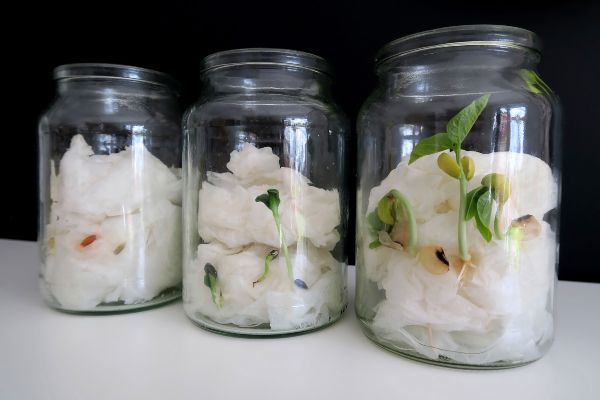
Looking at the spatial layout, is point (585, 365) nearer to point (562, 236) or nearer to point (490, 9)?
point (562, 236)

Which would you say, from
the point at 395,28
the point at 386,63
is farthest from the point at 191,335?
the point at 395,28

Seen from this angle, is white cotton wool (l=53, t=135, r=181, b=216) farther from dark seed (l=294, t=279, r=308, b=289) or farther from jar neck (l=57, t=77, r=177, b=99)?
dark seed (l=294, t=279, r=308, b=289)

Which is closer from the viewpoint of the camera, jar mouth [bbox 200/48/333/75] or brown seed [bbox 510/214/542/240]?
brown seed [bbox 510/214/542/240]

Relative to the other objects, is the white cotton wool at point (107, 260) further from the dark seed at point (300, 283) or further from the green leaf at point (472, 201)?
the green leaf at point (472, 201)

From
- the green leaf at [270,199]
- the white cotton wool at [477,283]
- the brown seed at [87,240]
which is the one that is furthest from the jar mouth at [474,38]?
the brown seed at [87,240]

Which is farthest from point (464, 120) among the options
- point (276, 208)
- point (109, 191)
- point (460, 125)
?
point (109, 191)

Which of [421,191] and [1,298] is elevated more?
[421,191]

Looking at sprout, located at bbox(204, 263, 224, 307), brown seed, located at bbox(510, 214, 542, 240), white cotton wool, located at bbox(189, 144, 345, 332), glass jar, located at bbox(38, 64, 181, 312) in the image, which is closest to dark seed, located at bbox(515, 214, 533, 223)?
brown seed, located at bbox(510, 214, 542, 240)
